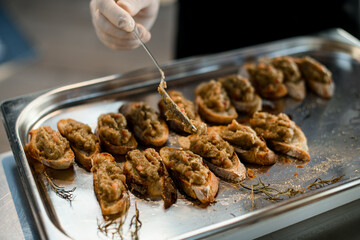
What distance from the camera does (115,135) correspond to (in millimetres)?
2461

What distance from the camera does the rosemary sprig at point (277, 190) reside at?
2.25 m

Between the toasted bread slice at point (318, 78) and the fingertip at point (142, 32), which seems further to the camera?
the toasted bread slice at point (318, 78)

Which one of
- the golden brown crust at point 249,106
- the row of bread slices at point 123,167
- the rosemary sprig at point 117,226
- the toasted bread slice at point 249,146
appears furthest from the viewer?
the golden brown crust at point 249,106

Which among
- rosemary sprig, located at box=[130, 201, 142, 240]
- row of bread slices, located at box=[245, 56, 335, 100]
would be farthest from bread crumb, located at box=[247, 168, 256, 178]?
row of bread slices, located at box=[245, 56, 335, 100]

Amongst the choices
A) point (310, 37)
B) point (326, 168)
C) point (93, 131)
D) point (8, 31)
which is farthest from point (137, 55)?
point (326, 168)

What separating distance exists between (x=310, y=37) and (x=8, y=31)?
4659 millimetres

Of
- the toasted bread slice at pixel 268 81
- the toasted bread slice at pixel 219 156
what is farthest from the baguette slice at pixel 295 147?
the toasted bread slice at pixel 268 81

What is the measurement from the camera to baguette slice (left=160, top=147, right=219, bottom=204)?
218 cm

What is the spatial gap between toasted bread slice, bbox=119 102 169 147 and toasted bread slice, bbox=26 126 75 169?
0.46 m

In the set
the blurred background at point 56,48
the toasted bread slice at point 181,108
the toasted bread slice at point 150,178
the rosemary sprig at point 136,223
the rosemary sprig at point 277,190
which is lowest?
the rosemary sprig at point 277,190

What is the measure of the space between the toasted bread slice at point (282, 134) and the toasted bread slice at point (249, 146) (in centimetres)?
8

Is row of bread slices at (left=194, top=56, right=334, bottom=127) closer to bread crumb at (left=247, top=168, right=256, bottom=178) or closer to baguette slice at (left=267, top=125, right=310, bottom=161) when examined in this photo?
baguette slice at (left=267, top=125, right=310, bottom=161)

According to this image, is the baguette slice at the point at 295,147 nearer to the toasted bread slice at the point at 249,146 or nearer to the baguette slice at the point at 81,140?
the toasted bread slice at the point at 249,146

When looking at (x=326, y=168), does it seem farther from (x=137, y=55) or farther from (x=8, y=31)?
(x=8, y=31)
